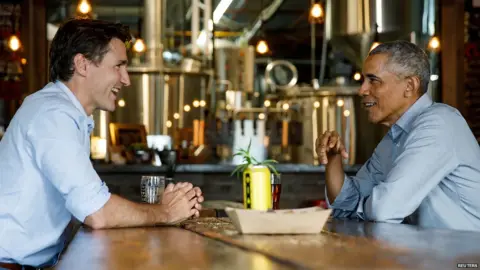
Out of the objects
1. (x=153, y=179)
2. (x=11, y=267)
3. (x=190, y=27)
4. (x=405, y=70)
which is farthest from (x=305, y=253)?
(x=190, y=27)

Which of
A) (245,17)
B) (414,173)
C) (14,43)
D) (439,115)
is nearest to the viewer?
(414,173)

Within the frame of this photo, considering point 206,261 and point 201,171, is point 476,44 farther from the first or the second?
point 206,261

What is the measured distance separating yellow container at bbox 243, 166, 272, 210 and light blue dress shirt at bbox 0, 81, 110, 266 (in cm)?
47

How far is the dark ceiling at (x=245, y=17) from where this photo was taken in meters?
11.8

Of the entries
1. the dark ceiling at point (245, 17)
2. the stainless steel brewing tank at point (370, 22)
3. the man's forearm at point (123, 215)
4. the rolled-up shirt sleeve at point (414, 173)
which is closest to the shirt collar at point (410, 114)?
the rolled-up shirt sleeve at point (414, 173)

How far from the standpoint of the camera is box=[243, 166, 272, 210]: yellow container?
2.72 m

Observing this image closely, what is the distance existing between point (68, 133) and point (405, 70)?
1475mm

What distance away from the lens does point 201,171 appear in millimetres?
7008

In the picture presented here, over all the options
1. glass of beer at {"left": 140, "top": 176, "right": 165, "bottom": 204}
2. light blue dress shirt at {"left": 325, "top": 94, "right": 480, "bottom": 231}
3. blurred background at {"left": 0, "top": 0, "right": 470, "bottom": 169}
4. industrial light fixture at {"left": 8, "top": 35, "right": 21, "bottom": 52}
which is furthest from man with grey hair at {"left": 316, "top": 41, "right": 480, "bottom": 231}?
industrial light fixture at {"left": 8, "top": 35, "right": 21, "bottom": 52}

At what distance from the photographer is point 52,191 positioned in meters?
2.88

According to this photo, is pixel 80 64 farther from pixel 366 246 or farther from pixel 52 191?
pixel 366 246

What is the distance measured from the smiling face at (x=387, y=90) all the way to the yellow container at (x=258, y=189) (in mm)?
1031

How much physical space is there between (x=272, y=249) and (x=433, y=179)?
1.22 metres

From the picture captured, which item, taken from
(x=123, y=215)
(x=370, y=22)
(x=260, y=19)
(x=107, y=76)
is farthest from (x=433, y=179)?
(x=260, y=19)
